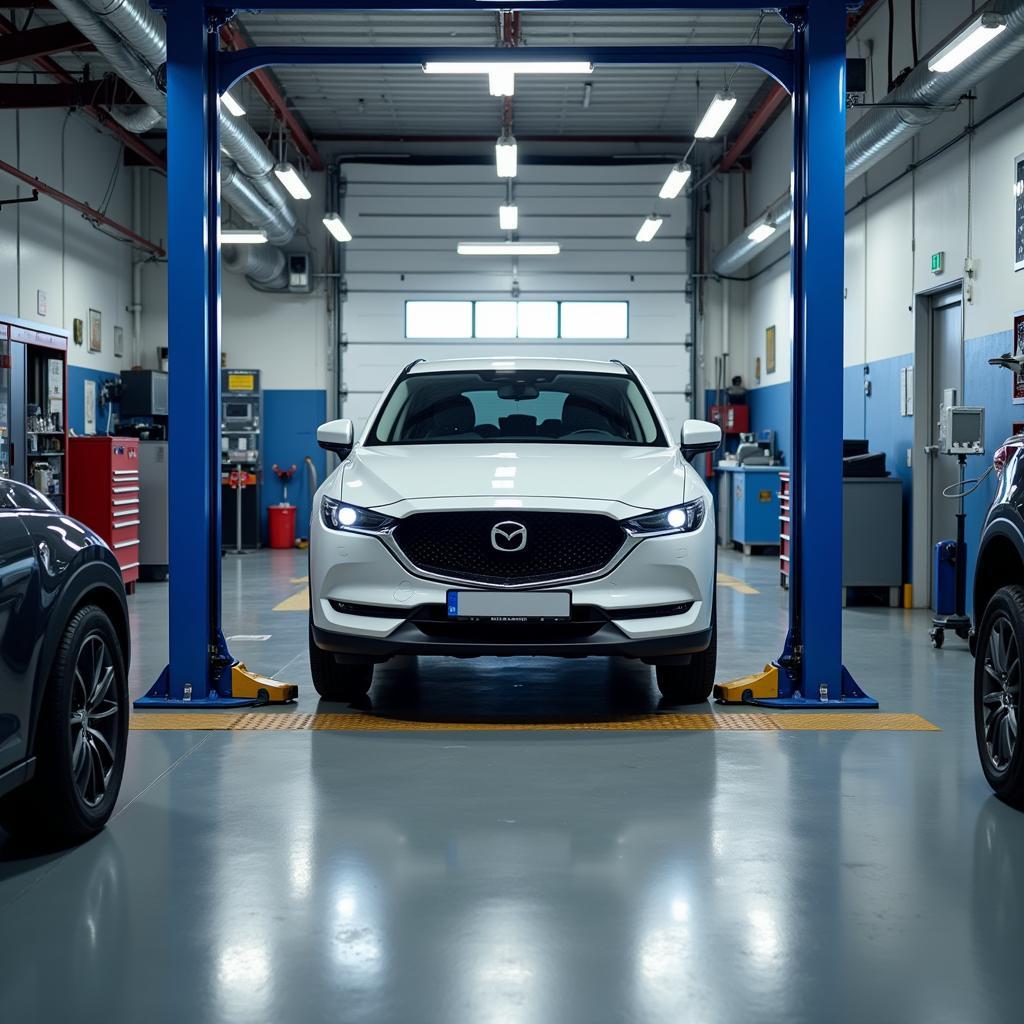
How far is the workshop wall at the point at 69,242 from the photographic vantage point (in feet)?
42.2

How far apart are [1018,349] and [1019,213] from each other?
2.95ft

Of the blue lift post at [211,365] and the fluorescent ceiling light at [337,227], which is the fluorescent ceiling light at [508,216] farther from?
the blue lift post at [211,365]

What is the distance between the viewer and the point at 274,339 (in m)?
17.6

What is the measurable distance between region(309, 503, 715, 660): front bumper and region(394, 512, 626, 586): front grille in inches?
2.6

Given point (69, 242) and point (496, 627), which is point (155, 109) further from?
point (496, 627)

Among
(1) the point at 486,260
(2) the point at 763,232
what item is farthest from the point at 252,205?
(2) the point at 763,232

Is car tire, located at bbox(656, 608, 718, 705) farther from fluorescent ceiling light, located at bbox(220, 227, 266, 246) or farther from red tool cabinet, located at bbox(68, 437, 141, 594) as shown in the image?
fluorescent ceiling light, located at bbox(220, 227, 266, 246)

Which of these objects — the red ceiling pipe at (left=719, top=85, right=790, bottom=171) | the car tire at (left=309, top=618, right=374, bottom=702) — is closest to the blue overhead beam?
the car tire at (left=309, top=618, right=374, bottom=702)

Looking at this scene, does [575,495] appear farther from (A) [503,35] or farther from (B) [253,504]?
(B) [253,504]

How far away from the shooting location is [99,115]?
44.3 feet

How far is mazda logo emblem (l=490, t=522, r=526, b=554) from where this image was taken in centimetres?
466

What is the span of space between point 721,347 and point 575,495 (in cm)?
1341

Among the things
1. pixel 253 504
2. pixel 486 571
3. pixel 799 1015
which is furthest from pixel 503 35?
pixel 799 1015

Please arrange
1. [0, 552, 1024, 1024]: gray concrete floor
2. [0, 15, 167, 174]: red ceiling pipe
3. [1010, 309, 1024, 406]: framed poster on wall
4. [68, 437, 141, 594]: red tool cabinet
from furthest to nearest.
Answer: [0, 15, 167, 174]: red ceiling pipe, [68, 437, 141, 594]: red tool cabinet, [1010, 309, 1024, 406]: framed poster on wall, [0, 552, 1024, 1024]: gray concrete floor
